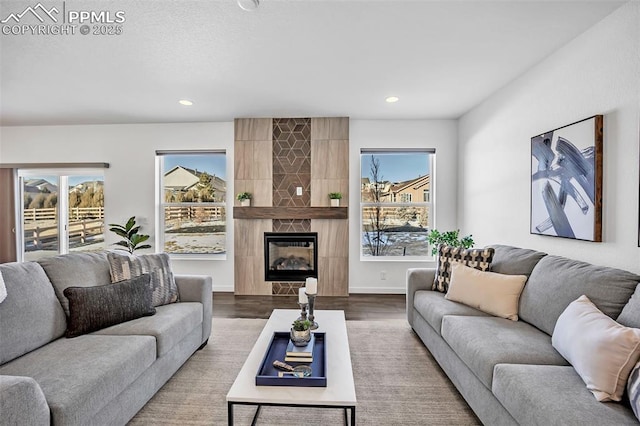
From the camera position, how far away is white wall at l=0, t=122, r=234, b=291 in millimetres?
4828

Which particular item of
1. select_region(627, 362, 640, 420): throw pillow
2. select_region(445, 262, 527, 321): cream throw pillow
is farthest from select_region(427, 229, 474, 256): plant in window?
select_region(627, 362, 640, 420): throw pillow

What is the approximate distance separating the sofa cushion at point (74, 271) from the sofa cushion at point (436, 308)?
255 cm

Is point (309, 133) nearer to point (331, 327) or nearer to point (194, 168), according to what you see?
point (194, 168)

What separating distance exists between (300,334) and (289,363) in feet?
0.73

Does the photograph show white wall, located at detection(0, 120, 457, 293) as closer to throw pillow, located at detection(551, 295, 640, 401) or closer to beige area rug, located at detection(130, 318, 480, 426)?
beige area rug, located at detection(130, 318, 480, 426)

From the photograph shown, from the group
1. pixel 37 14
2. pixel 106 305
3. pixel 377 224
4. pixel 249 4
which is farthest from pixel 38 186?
pixel 377 224

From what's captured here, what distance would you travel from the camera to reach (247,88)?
11.3 ft

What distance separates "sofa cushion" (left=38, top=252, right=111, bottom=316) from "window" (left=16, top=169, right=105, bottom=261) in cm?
313

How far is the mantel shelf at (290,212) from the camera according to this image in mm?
4500

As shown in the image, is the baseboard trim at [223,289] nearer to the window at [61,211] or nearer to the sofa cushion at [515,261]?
the window at [61,211]

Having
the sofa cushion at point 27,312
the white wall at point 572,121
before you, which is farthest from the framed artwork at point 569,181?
the sofa cushion at point 27,312

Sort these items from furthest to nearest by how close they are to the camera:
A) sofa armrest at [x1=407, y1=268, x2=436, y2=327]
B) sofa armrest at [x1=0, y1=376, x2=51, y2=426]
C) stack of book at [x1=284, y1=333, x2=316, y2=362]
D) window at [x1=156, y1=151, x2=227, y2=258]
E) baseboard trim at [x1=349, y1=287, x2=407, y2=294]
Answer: window at [x1=156, y1=151, x2=227, y2=258]
baseboard trim at [x1=349, y1=287, x2=407, y2=294]
sofa armrest at [x1=407, y1=268, x2=436, y2=327]
stack of book at [x1=284, y1=333, x2=316, y2=362]
sofa armrest at [x1=0, y1=376, x2=51, y2=426]

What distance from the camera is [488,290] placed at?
7.89 ft

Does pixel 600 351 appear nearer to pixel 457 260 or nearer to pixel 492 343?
pixel 492 343
